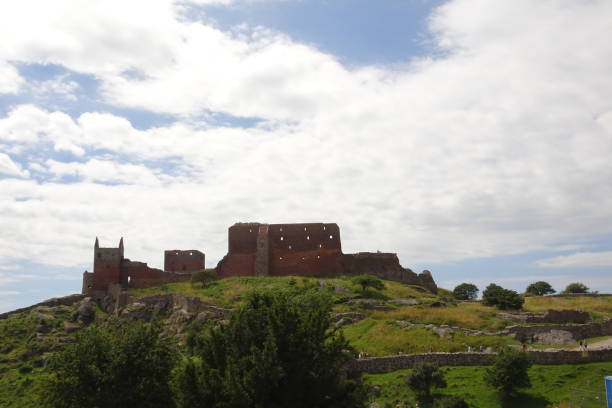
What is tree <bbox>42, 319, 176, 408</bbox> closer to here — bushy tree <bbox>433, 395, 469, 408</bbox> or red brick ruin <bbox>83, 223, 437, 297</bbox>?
bushy tree <bbox>433, 395, 469, 408</bbox>

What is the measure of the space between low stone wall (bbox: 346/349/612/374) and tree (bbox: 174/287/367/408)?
1307 centimetres

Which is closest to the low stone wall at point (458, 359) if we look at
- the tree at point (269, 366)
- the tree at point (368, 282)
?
the tree at point (269, 366)

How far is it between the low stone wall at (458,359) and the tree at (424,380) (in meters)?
3.18

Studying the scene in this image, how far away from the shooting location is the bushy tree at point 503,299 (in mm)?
53781

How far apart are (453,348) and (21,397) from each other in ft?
108

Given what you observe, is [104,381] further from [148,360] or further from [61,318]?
[61,318]

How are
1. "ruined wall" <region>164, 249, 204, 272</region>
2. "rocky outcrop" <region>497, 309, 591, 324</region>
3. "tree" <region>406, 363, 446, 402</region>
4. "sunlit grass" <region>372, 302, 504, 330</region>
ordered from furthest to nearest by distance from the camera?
"ruined wall" <region>164, 249, 204, 272</region> → "rocky outcrop" <region>497, 309, 591, 324</region> → "sunlit grass" <region>372, 302, 504, 330</region> → "tree" <region>406, 363, 446, 402</region>

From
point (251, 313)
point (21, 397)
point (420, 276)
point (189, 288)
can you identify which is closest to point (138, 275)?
point (189, 288)

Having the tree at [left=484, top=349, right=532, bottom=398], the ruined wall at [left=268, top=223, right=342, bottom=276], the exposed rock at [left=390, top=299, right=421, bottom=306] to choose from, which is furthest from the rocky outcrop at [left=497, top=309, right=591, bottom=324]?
the ruined wall at [left=268, top=223, right=342, bottom=276]

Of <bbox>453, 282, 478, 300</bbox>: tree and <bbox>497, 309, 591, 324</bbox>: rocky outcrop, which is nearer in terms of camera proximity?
<bbox>497, 309, 591, 324</bbox>: rocky outcrop

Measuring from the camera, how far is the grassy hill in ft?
108

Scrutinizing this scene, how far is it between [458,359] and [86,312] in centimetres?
4125

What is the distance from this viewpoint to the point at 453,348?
37.9 meters

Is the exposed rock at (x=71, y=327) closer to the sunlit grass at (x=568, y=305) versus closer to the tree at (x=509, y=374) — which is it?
the tree at (x=509, y=374)
